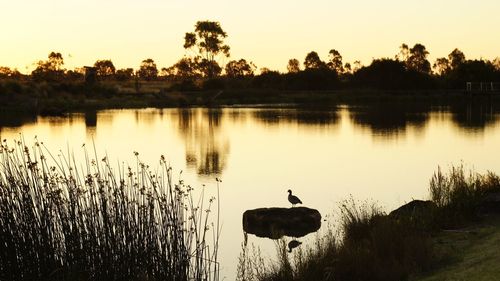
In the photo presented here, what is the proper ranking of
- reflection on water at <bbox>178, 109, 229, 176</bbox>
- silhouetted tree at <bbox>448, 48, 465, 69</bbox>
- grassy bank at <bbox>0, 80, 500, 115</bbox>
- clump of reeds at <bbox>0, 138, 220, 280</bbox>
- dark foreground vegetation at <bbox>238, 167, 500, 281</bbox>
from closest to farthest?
clump of reeds at <bbox>0, 138, 220, 280</bbox>, dark foreground vegetation at <bbox>238, 167, 500, 281</bbox>, reflection on water at <bbox>178, 109, 229, 176</bbox>, grassy bank at <bbox>0, 80, 500, 115</bbox>, silhouetted tree at <bbox>448, 48, 465, 69</bbox>

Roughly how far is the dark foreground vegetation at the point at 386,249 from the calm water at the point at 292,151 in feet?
6.89

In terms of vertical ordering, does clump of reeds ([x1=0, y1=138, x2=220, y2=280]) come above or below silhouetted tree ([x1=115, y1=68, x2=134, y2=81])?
below

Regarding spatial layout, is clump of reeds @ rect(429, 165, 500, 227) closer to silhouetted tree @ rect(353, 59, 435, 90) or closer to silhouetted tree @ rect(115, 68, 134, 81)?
silhouetted tree @ rect(353, 59, 435, 90)

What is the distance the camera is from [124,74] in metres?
156

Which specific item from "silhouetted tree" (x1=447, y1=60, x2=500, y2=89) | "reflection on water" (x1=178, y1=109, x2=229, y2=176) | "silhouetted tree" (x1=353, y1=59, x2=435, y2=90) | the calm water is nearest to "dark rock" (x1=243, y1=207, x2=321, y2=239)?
the calm water

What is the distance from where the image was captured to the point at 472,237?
35.7ft

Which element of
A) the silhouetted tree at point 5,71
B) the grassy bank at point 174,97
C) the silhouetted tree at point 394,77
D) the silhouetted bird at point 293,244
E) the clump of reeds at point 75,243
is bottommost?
the silhouetted bird at point 293,244

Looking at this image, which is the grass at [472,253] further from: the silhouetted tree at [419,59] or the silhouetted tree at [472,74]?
the silhouetted tree at [419,59]

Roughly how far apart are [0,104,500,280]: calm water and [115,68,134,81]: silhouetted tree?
92.9m

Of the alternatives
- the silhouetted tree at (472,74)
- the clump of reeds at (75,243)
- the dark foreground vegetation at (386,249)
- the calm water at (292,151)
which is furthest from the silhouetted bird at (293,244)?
the silhouetted tree at (472,74)

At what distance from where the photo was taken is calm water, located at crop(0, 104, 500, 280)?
66.7 feet

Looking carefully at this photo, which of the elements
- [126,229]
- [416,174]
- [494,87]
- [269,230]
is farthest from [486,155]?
[494,87]

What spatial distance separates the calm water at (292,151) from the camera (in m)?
20.3

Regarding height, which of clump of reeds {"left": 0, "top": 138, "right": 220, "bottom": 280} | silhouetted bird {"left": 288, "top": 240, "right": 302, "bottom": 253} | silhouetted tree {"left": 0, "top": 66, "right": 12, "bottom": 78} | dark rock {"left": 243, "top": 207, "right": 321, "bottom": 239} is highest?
silhouetted tree {"left": 0, "top": 66, "right": 12, "bottom": 78}
